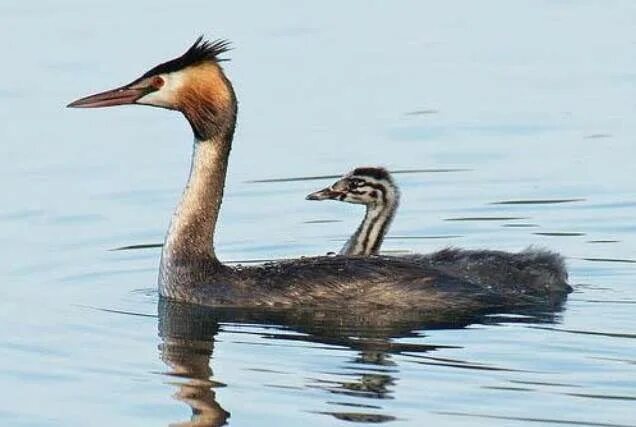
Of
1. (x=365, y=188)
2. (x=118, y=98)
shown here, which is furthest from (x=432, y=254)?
(x=118, y=98)

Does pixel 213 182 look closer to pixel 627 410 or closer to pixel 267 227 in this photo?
pixel 267 227

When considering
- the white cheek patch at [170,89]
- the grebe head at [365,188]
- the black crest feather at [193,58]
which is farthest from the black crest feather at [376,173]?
the white cheek patch at [170,89]

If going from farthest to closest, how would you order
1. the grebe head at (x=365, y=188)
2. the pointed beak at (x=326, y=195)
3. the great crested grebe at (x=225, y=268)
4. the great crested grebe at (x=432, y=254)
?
the pointed beak at (x=326, y=195) < the grebe head at (x=365, y=188) < the great crested grebe at (x=432, y=254) < the great crested grebe at (x=225, y=268)

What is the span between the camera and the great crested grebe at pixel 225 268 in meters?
14.2

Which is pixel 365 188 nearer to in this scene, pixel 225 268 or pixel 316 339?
pixel 225 268

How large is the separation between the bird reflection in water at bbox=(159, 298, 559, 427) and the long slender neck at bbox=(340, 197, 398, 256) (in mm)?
1242

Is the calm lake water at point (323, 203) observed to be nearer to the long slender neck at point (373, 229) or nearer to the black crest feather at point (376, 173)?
the long slender neck at point (373, 229)

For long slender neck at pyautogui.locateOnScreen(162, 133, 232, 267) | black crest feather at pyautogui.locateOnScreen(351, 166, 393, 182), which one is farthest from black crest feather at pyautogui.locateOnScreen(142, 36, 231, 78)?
black crest feather at pyautogui.locateOnScreen(351, 166, 393, 182)

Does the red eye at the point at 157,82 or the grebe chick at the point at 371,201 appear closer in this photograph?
the red eye at the point at 157,82

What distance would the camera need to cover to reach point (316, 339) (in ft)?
44.2

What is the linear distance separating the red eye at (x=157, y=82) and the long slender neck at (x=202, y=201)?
1.46 ft

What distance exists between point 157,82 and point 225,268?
1.31 meters

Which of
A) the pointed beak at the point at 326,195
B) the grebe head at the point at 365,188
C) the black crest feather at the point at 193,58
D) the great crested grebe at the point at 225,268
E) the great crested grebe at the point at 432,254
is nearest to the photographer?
the great crested grebe at the point at 225,268

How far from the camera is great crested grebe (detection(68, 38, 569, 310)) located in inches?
559
